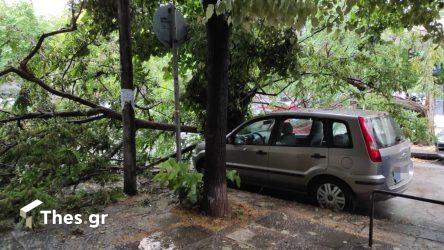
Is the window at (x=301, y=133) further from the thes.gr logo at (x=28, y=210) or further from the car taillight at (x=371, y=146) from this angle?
the thes.gr logo at (x=28, y=210)

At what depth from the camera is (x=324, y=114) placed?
6082mm

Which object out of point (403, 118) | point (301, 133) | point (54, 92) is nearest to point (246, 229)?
point (301, 133)

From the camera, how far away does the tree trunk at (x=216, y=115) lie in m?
5.04

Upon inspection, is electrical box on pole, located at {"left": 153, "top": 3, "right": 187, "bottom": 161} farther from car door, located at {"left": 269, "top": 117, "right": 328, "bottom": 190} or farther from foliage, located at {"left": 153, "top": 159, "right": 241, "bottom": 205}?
car door, located at {"left": 269, "top": 117, "right": 328, "bottom": 190}

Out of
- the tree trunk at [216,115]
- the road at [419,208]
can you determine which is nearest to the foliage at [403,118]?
the road at [419,208]

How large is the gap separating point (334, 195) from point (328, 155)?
0.64 meters

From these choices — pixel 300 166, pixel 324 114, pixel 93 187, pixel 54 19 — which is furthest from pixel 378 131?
pixel 54 19

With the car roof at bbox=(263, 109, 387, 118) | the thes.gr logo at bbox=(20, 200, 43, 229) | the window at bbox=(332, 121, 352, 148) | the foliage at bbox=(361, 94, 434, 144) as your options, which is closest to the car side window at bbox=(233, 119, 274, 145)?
the car roof at bbox=(263, 109, 387, 118)

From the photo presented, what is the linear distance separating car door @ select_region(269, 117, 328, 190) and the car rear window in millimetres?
730

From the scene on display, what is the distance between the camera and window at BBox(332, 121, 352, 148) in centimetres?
575

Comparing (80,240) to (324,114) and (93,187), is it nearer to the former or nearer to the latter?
(93,187)

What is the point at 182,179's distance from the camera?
18.0ft

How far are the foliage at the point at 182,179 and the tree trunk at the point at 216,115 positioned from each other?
0.70 ft

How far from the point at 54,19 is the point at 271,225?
10880 mm
